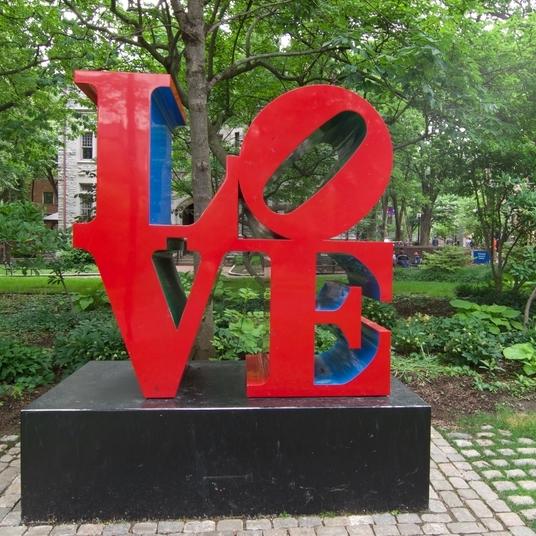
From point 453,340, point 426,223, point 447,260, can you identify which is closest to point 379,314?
point 453,340

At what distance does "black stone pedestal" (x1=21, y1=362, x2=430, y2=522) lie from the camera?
2.96 meters

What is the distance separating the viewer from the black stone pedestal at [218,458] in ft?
9.72

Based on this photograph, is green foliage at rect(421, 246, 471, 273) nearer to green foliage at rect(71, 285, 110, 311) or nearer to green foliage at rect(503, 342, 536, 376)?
green foliage at rect(503, 342, 536, 376)

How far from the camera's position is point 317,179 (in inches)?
460

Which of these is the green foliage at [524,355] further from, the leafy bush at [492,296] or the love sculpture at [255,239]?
the love sculpture at [255,239]

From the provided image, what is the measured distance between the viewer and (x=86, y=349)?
6.07 meters

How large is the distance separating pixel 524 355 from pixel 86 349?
5845 mm

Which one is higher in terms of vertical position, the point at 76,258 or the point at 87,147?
the point at 87,147

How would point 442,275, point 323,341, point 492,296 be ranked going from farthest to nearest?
point 442,275 < point 492,296 < point 323,341

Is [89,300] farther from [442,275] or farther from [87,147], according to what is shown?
[87,147]

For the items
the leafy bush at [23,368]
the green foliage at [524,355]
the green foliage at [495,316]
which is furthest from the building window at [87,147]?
the green foliage at [524,355]

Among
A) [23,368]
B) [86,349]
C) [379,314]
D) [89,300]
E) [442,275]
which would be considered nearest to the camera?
[23,368]

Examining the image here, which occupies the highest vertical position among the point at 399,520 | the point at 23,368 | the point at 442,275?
the point at 442,275

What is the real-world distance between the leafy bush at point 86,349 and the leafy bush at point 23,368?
0.58 feet
